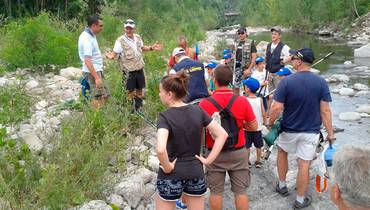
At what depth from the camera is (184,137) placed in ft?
10.7

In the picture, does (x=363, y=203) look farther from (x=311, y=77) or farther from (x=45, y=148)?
(x=45, y=148)

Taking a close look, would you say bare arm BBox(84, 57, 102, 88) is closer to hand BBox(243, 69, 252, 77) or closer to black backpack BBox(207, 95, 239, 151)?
black backpack BBox(207, 95, 239, 151)

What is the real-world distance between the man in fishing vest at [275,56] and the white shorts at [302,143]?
2.82 metres

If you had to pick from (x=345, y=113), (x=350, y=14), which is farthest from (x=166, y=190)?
(x=350, y=14)

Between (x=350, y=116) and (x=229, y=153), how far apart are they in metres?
5.71

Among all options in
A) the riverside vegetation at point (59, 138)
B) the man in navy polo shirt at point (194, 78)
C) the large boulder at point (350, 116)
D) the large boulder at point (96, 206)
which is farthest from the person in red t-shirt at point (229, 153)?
the large boulder at point (350, 116)

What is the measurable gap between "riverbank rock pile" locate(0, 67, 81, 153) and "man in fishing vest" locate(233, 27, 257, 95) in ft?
10.6

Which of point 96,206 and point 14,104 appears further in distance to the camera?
point 14,104

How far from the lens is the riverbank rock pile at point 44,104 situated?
4.80 meters

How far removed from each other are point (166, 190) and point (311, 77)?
6.82 feet

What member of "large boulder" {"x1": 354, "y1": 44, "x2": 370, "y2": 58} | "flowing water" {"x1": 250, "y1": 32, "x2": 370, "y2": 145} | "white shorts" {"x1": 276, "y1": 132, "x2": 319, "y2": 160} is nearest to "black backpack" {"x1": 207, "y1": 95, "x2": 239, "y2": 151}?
"white shorts" {"x1": 276, "y1": 132, "x2": 319, "y2": 160}

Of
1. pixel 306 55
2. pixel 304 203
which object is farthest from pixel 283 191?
pixel 306 55

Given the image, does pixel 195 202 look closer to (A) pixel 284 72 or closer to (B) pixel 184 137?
(B) pixel 184 137

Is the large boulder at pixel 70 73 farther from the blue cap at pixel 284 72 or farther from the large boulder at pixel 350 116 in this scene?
the large boulder at pixel 350 116
